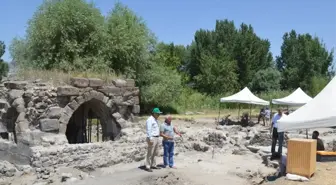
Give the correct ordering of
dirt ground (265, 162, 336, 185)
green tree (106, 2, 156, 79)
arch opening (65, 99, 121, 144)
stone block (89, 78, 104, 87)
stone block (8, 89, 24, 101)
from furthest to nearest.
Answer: green tree (106, 2, 156, 79), arch opening (65, 99, 121, 144), stone block (89, 78, 104, 87), stone block (8, 89, 24, 101), dirt ground (265, 162, 336, 185)

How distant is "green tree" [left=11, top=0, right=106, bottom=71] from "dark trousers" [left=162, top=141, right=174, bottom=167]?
14.7m

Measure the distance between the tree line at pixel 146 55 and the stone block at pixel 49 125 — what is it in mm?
9334

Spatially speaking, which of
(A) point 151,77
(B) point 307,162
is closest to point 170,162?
(B) point 307,162

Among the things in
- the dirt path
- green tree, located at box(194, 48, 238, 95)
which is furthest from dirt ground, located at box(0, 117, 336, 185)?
green tree, located at box(194, 48, 238, 95)

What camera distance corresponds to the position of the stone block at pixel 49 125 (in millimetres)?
12508

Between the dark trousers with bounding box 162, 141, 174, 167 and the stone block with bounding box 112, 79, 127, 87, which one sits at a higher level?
the stone block with bounding box 112, 79, 127, 87

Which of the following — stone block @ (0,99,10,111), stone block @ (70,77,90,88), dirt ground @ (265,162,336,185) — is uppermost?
stone block @ (70,77,90,88)

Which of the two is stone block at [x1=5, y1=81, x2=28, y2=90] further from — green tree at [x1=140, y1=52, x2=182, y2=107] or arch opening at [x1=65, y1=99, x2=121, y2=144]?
green tree at [x1=140, y1=52, x2=182, y2=107]

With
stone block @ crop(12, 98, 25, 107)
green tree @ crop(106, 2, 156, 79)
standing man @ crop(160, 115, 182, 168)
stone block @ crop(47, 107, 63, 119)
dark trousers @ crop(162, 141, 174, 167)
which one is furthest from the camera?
green tree @ crop(106, 2, 156, 79)

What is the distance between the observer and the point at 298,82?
4938cm

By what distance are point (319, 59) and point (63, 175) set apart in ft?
145

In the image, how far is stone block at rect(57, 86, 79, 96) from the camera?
12805 mm

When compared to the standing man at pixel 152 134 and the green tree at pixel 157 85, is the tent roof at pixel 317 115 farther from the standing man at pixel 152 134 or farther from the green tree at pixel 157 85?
the green tree at pixel 157 85

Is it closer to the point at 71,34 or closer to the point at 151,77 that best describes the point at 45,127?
the point at 71,34
